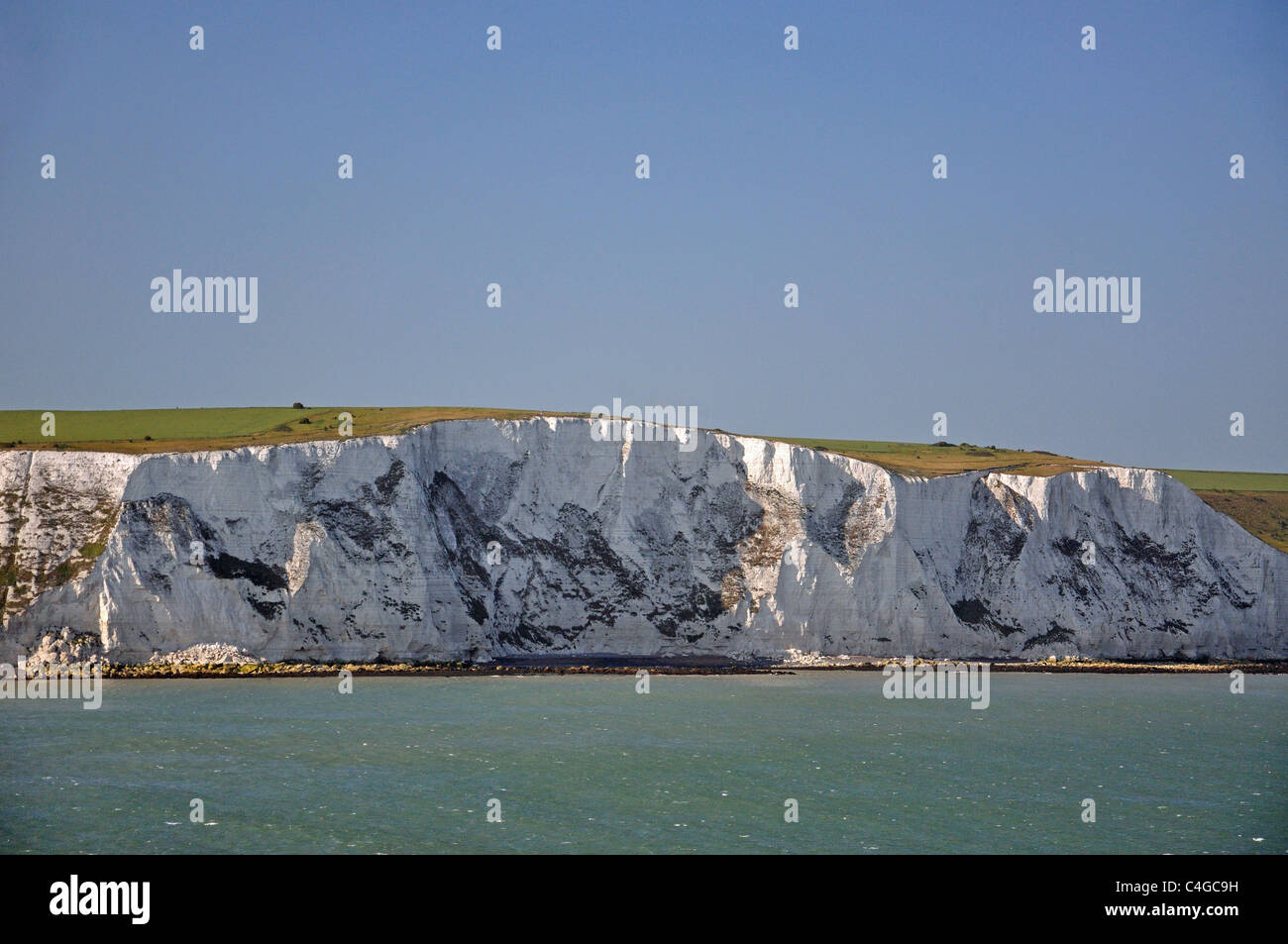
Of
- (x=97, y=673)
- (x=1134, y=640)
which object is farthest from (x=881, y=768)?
(x=1134, y=640)

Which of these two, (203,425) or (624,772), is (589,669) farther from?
(203,425)

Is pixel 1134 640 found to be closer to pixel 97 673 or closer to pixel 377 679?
pixel 377 679

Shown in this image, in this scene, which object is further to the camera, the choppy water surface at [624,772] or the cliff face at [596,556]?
the cliff face at [596,556]

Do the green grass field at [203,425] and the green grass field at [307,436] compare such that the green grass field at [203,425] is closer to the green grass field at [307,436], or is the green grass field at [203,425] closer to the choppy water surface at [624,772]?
the green grass field at [307,436]

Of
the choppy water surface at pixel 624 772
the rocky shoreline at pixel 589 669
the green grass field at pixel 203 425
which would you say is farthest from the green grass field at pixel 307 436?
the choppy water surface at pixel 624 772

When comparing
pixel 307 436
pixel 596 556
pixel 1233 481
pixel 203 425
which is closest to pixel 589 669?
pixel 596 556

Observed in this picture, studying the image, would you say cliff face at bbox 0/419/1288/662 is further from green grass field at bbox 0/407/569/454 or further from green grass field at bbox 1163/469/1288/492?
green grass field at bbox 1163/469/1288/492

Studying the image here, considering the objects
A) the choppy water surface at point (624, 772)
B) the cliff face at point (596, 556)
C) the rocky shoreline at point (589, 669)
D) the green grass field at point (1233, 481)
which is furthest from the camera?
the green grass field at point (1233, 481)
